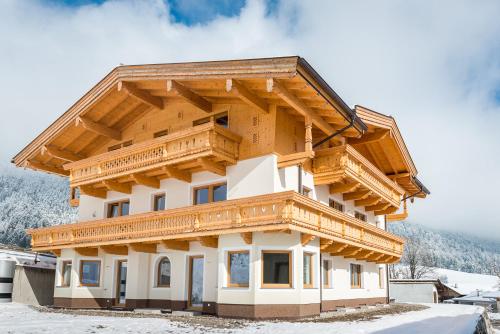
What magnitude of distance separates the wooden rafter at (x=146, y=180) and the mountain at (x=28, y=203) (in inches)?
2150

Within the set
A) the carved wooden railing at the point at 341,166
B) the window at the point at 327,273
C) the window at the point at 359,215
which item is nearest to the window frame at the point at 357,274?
the window at the point at 359,215

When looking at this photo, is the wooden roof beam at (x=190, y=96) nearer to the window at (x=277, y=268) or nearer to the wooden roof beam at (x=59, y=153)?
the window at (x=277, y=268)

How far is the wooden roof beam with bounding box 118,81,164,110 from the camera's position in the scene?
64.2 feet

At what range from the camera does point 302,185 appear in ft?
59.9

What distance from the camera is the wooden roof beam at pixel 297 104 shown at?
1524 centimetres

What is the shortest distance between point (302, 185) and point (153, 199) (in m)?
6.78

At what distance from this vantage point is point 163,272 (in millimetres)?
20359

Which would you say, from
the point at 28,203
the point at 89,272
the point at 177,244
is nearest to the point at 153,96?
the point at 177,244

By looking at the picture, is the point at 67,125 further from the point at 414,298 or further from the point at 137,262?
the point at 414,298

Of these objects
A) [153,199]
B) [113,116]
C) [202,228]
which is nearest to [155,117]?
[113,116]

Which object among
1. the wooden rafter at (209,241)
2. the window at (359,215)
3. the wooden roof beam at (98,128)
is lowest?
the wooden rafter at (209,241)

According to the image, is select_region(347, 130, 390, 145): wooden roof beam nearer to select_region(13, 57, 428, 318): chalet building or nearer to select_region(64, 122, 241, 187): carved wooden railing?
select_region(13, 57, 428, 318): chalet building

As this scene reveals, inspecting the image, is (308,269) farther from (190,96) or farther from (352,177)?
(190,96)

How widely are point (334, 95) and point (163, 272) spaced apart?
32.8ft
